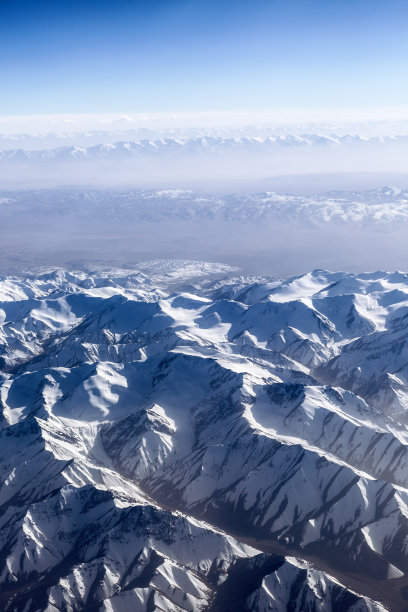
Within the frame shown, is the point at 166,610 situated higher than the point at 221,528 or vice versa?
the point at 166,610

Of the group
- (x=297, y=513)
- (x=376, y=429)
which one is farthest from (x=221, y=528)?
(x=376, y=429)

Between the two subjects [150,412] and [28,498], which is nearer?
[28,498]

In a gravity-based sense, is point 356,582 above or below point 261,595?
below

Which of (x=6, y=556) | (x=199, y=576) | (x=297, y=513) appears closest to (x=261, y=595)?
(x=199, y=576)

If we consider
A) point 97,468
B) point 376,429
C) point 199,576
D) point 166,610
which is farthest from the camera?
point 376,429

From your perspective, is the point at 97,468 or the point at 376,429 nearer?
the point at 97,468

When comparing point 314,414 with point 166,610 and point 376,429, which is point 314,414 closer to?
point 376,429

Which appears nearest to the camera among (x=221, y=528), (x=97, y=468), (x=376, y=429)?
(x=221, y=528)

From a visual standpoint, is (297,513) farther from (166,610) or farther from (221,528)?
(166,610)

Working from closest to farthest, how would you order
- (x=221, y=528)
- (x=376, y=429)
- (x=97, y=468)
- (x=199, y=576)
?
(x=199, y=576), (x=221, y=528), (x=97, y=468), (x=376, y=429)
